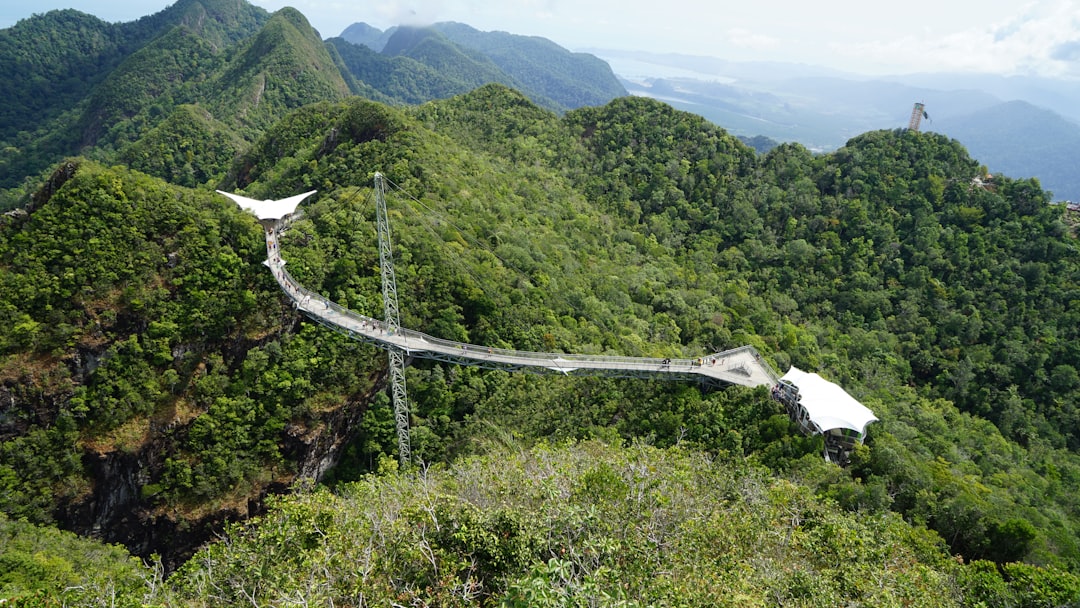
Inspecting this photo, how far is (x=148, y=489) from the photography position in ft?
92.7

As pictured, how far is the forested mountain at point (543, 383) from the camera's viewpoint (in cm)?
1653

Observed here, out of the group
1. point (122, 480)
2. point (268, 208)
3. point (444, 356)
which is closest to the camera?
point (122, 480)

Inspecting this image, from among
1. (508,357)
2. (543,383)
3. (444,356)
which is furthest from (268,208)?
(543,383)

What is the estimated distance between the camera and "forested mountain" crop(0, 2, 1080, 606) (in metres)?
16.5

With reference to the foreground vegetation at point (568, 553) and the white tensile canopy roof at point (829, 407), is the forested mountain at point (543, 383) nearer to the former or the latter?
the foreground vegetation at point (568, 553)

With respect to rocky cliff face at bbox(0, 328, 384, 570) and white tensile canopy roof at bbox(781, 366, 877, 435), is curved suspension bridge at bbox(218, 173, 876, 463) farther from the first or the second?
rocky cliff face at bbox(0, 328, 384, 570)

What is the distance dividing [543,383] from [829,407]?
1598 cm

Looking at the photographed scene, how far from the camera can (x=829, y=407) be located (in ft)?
93.6

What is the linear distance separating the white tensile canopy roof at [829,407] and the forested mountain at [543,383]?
1.49m

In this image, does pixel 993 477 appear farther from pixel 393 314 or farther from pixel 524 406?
pixel 393 314

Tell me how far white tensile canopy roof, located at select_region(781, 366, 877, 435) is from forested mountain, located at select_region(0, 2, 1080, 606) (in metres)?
1.49

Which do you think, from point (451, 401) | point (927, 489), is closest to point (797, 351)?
point (927, 489)

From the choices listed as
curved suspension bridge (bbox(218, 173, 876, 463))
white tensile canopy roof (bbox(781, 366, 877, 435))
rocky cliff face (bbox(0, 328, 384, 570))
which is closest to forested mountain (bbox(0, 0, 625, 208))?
curved suspension bridge (bbox(218, 173, 876, 463))

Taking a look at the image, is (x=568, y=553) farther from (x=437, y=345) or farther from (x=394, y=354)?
(x=437, y=345)
